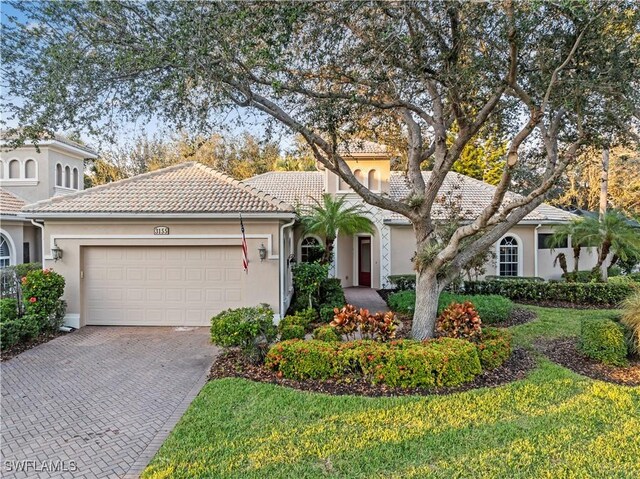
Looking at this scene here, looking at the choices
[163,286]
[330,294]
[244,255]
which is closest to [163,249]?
[163,286]

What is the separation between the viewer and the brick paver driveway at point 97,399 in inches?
177

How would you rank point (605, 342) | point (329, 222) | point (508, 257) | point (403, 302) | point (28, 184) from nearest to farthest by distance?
point (605, 342)
point (403, 302)
point (329, 222)
point (28, 184)
point (508, 257)

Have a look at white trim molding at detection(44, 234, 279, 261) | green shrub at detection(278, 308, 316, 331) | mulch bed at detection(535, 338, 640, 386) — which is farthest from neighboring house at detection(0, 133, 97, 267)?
mulch bed at detection(535, 338, 640, 386)

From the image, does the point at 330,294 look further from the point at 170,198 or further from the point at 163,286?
the point at 170,198

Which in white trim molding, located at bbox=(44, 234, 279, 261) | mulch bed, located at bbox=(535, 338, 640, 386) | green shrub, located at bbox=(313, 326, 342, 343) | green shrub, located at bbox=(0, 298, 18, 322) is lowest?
mulch bed, located at bbox=(535, 338, 640, 386)

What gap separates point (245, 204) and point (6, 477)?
757cm

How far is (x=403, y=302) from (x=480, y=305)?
2.42 m

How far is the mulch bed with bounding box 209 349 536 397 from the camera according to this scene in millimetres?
6113

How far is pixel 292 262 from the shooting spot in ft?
44.3

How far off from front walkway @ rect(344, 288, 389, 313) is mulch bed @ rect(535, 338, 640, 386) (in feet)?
18.9

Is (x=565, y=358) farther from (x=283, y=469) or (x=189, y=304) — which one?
(x=189, y=304)

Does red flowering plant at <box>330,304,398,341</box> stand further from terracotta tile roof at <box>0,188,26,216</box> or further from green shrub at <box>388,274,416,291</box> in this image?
terracotta tile roof at <box>0,188,26,216</box>

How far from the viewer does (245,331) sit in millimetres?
7105

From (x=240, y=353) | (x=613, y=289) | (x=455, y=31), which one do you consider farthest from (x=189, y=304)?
(x=613, y=289)
